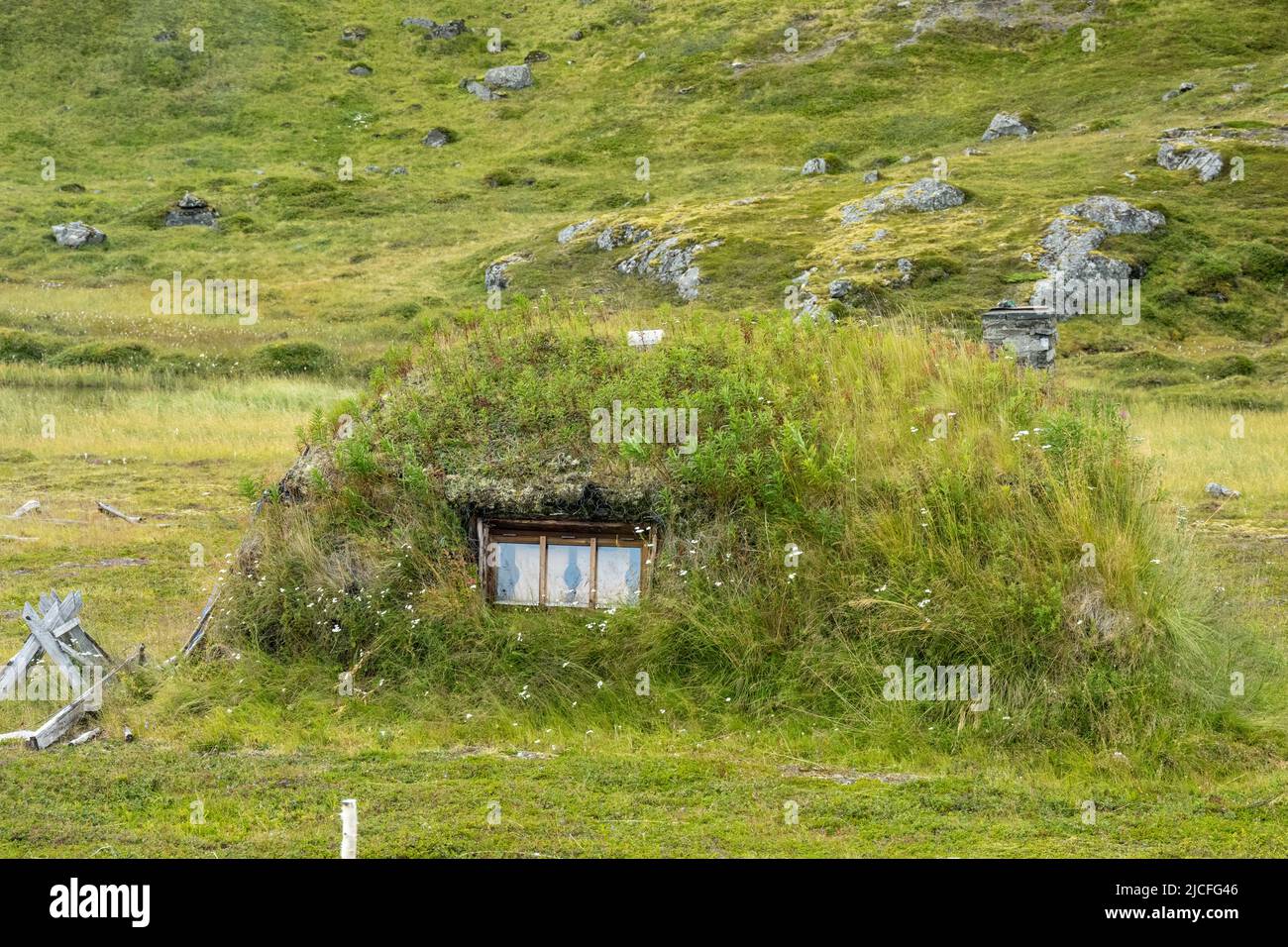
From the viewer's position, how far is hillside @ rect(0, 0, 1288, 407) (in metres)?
49.2

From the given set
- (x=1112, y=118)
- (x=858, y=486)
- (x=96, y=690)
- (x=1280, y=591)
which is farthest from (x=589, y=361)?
(x=1112, y=118)

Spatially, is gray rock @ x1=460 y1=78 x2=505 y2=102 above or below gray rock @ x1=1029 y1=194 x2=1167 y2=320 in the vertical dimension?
above

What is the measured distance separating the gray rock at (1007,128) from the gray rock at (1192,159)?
14.2 metres

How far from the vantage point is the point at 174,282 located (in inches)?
2408

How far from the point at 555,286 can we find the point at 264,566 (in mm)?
43566

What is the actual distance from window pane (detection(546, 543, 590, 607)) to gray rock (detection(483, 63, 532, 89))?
320ft

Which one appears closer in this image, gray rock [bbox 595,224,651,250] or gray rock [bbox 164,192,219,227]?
gray rock [bbox 595,224,651,250]

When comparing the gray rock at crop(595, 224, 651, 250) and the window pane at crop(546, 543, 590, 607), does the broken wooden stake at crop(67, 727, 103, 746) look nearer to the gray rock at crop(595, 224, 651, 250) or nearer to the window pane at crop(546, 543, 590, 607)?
the window pane at crop(546, 543, 590, 607)

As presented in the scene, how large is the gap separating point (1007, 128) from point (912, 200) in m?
21.0

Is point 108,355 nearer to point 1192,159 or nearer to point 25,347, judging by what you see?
point 25,347

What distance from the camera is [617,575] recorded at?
495 inches

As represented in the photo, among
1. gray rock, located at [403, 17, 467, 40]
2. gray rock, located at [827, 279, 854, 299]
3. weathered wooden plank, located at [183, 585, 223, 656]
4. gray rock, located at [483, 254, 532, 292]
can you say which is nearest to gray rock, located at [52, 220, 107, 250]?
gray rock, located at [483, 254, 532, 292]

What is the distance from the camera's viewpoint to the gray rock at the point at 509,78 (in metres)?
105

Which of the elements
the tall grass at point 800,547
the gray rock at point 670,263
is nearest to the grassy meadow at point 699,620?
the tall grass at point 800,547
